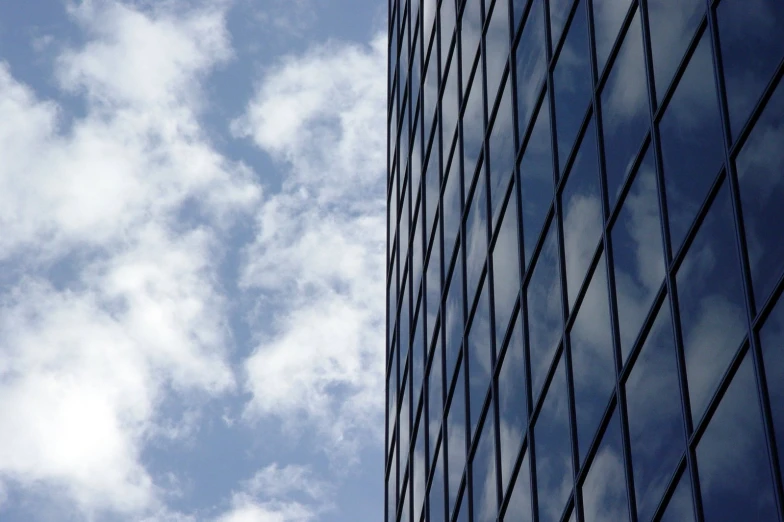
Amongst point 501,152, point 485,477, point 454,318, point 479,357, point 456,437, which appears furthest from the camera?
point 454,318

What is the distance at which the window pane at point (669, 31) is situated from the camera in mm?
15438

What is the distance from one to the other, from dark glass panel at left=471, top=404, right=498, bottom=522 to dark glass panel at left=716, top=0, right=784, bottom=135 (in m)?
9.54

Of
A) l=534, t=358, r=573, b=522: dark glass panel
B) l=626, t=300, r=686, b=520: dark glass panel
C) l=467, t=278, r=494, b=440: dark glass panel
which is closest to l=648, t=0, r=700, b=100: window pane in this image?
l=626, t=300, r=686, b=520: dark glass panel

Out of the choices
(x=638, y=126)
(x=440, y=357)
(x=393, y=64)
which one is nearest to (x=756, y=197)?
(x=638, y=126)

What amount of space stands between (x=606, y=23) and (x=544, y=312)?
4.51m

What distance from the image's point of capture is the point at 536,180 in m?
21.5

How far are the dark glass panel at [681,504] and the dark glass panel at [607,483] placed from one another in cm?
124

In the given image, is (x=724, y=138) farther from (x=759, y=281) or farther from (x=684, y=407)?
(x=684, y=407)

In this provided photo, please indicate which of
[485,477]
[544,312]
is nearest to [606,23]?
[544,312]

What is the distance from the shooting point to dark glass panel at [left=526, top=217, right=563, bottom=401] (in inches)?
768

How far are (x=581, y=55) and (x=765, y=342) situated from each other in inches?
315

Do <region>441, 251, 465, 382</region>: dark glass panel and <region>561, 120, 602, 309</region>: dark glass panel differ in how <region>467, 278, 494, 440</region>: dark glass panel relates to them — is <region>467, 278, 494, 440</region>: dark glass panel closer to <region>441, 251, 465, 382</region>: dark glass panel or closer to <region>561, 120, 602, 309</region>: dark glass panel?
<region>441, 251, 465, 382</region>: dark glass panel

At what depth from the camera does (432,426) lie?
27.7 m

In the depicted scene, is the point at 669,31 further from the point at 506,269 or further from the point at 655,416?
the point at 506,269
